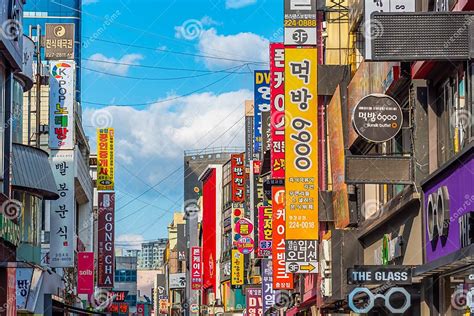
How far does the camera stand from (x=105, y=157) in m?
72.9

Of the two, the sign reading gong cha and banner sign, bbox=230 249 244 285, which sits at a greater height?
the sign reading gong cha

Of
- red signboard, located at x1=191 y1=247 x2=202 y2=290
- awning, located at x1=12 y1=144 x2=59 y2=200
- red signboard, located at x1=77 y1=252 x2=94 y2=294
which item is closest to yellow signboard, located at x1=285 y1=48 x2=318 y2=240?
awning, located at x1=12 y1=144 x2=59 y2=200

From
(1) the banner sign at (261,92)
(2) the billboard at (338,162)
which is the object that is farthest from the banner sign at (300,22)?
(1) the banner sign at (261,92)

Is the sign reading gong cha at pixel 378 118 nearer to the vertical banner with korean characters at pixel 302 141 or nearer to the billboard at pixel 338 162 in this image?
the billboard at pixel 338 162

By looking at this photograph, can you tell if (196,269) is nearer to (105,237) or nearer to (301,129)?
(105,237)

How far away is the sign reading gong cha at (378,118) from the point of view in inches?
853

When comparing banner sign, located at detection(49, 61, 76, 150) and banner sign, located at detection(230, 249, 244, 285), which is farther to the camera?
banner sign, located at detection(230, 249, 244, 285)

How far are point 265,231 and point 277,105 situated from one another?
1397 cm

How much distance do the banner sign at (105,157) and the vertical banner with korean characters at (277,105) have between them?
109 ft

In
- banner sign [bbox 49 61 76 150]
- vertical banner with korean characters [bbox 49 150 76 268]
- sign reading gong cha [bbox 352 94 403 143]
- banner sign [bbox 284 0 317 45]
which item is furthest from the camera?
vertical banner with korean characters [bbox 49 150 76 268]

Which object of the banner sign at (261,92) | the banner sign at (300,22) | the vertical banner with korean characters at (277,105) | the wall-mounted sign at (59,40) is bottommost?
the vertical banner with korean characters at (277,105)

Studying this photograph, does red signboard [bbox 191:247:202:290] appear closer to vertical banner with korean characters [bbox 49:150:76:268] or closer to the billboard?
vertical banner with korean characters [bbox 49:150:76:268]

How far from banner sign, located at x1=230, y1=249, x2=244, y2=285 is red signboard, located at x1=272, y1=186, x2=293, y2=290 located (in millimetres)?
34545

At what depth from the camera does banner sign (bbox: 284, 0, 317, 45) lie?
35125mm
